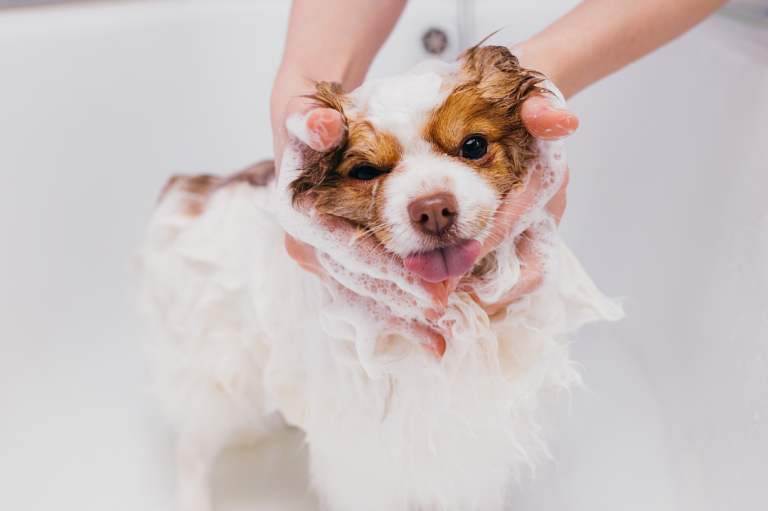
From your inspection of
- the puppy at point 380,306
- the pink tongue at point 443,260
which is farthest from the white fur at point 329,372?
the pink tongue at point 443,260

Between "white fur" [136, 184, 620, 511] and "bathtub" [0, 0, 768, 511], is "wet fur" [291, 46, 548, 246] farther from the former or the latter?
"bathtub" [0, 0, 768, 511]

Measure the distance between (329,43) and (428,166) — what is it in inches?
21.5

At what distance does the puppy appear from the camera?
651 mm

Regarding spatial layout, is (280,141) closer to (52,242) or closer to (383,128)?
(383,128)

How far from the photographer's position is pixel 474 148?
2.17 feet

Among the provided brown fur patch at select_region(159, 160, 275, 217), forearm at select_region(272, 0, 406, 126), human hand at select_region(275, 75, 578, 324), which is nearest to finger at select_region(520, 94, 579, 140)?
human hand at select_region(275, 75, 578, 324)

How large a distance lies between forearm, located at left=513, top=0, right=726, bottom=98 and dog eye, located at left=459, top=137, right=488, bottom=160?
30 cm

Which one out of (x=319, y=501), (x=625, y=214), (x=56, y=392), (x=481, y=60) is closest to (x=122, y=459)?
(x=56, y=392)

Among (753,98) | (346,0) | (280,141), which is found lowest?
(753,98)

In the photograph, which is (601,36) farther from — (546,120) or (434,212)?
(434,212)

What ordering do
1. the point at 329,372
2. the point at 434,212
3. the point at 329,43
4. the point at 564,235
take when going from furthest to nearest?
the point at 564,235 < the point at 329,43 < the point at 329,372 < the point at 434,212

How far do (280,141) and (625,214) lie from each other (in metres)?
1.02

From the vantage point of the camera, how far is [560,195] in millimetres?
825

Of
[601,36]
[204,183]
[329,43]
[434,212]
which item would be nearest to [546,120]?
[434,212]
